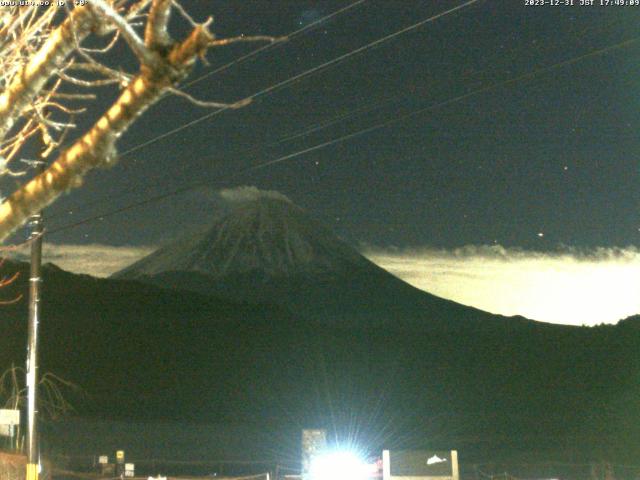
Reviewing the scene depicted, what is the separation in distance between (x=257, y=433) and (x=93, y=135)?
192 ft

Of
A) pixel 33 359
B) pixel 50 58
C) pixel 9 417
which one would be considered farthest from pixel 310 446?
pixel 50 58

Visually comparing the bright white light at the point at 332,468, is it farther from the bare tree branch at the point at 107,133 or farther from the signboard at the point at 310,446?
the bare tree branch at the point at 107,133

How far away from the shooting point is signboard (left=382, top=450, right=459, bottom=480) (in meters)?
20.6

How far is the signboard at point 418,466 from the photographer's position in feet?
67.7

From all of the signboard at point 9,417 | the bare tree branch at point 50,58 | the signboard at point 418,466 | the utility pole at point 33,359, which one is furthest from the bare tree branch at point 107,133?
the signboard at point 418,466

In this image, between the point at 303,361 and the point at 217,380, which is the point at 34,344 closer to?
the point at 217,380

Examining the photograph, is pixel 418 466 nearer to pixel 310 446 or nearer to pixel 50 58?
pixel 310 446

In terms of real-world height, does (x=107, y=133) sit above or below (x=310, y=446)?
above

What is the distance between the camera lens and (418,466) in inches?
816

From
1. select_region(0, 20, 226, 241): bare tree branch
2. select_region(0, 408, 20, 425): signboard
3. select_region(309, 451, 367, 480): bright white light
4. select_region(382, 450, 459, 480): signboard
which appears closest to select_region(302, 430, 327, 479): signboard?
select_region(309, 451, 367, 480): bright white light

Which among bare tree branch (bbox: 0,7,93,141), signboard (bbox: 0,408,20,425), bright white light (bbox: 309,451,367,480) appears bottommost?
bright white light (bbox: 309,451,367,480)

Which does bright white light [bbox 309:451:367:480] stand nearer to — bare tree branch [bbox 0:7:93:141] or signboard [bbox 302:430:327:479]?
signboard [bbox 302:430:327:479]

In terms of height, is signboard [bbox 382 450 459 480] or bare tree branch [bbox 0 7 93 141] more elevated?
bare tree branch [bbox 0 7 93 141]

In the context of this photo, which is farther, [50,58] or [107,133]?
[50,58]
